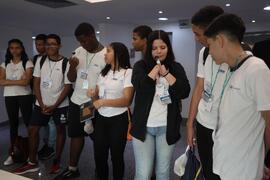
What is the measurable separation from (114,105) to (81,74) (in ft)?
2.24

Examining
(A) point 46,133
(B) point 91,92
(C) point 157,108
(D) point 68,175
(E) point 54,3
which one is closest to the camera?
(C) point 157,108

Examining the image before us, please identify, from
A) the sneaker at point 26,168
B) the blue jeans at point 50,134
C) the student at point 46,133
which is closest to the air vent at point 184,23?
the student at point 46,133

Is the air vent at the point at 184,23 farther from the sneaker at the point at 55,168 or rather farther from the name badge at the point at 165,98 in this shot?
the name badge at the point at 165,98

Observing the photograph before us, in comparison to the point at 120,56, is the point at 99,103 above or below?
below

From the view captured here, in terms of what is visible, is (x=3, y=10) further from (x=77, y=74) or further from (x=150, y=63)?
(x=150, y=63)

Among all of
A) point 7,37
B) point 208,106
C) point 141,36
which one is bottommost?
point 208,106

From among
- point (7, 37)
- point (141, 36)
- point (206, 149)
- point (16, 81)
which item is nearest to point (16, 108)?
point (16, 81)

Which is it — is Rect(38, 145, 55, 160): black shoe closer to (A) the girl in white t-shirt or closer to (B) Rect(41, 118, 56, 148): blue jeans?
(B) Rect(41, 118, 56, 148): blue jeans

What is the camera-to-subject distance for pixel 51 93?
304 cm

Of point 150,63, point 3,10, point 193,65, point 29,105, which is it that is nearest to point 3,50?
point 3,10

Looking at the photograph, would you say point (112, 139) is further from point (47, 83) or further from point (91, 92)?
Answer: point (47, 83)

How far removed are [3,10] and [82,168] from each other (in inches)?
122

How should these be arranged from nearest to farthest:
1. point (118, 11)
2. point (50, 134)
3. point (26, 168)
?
point (26, 168), point (50, 134), point (118, 11)

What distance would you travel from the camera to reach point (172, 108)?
190 cm
